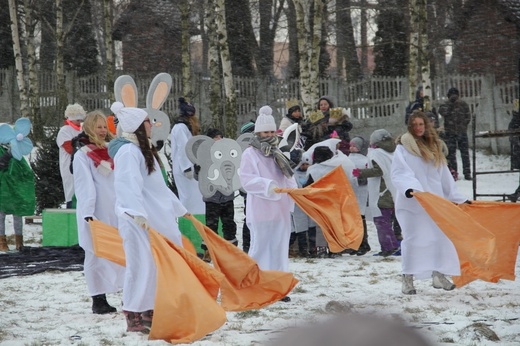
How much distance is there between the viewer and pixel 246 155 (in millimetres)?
8648

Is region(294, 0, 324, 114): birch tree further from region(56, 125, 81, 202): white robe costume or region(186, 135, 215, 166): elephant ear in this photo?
region(186, 135, 215, 166): elephant ear

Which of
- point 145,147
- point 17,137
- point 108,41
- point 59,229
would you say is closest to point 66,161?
point 17,137

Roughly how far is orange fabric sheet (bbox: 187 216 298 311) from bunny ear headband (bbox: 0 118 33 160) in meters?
5.86

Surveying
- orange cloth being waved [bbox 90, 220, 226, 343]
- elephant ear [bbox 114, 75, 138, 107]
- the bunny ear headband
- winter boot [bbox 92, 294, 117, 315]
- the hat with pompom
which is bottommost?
winter boot [bbox 92, 294, 117, 315]

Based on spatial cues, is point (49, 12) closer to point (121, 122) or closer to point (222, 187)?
point (222, 187)

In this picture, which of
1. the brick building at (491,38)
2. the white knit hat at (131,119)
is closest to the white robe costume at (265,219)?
the white knit hat at (131,119)

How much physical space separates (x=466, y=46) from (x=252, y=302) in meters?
30.3

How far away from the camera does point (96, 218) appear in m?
7.80

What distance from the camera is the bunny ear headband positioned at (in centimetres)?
1284

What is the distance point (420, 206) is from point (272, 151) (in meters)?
1.41

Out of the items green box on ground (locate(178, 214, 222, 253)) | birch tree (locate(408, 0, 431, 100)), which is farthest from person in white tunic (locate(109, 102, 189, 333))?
birch tree (locate(408, 0, 431, 100))

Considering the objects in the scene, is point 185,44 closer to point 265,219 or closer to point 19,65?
point 19,65

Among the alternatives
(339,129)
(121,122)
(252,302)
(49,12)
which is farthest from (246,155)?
(49,12)

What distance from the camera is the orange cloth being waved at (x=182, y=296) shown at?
6285 mm
